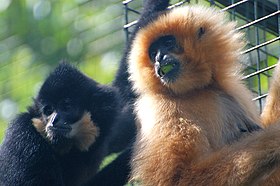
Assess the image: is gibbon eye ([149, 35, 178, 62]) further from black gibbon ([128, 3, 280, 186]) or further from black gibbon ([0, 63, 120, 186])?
black gibbon ([0, 63, 120, 186])

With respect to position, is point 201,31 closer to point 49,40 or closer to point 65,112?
point 65,112

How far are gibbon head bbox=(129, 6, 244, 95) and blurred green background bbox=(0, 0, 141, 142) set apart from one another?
2.96 m

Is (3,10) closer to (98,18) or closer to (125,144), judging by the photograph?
(98,18)

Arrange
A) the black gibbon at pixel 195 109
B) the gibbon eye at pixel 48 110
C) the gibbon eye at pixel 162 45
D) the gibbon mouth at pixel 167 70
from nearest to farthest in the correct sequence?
the black gibbon at pixel 195 109
the gibbon mouth at pixel 167 70
the gibbon eye at pixel 162 45
the gibbon eye at pixel 48 110

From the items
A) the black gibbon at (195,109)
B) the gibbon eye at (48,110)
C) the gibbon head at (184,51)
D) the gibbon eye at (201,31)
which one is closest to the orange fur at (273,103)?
the black gibbon at (195,109)

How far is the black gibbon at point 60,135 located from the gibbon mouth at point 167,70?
104 centimetres

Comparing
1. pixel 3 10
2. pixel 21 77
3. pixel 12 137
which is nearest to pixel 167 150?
pixel 12 137

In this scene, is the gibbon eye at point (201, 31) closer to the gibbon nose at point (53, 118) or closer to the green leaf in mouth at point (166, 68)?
the green leaf in mouth at point (166, 68)

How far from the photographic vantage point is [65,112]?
6.13 meters

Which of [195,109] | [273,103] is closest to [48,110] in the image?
[195,109]

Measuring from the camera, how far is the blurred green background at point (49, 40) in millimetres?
8430

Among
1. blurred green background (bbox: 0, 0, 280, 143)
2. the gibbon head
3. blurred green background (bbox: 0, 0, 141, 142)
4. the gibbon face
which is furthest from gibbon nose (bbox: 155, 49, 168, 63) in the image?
blurred green background (bbox: 0, 0, 141, 142)

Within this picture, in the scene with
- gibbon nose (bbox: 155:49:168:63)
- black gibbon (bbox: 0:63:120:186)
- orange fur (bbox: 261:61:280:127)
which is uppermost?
gibbon nose (bbox: 155:49:168:63)

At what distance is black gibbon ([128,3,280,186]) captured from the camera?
468cm
